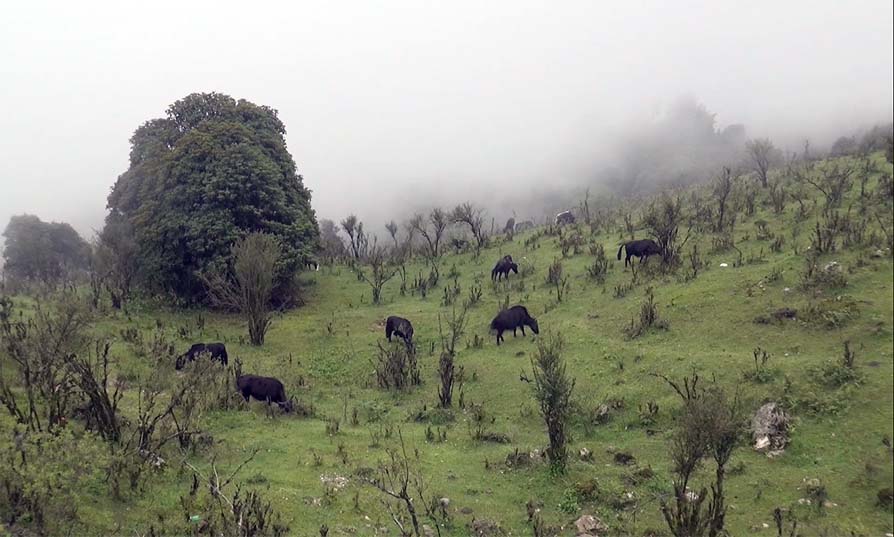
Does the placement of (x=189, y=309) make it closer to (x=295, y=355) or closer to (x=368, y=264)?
(x=295, y=355)

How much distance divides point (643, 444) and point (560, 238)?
1926 cm

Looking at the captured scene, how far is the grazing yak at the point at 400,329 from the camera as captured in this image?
823 inches

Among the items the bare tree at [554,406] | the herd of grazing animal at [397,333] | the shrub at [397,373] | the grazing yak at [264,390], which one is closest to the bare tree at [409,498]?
the bare tree at [554,406]

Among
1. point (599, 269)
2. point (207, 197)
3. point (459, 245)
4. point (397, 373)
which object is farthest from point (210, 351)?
point (459, 245)

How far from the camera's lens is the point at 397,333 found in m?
21.4

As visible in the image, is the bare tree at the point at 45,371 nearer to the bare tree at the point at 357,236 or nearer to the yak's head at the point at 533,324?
the yak's head at the point at 533,324

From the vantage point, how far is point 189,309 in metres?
26.0

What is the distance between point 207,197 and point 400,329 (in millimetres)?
11004

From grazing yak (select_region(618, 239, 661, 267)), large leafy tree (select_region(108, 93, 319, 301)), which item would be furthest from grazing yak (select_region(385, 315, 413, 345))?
grazing yak (select_region(618, 239, 661, 267))

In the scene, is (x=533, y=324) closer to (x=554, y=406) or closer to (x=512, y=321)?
(x=512, y=321)

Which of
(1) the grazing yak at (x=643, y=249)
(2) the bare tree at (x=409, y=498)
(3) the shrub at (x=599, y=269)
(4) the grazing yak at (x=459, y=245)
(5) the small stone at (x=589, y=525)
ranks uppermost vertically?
(4) the grazing yak at (x=459, y=245)

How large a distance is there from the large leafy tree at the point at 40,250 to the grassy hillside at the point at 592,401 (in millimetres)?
Answer: 18560

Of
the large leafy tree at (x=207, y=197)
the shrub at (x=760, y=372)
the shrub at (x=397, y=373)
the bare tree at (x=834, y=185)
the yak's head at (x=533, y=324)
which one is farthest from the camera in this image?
the large leafy tree at (x=207, y=197)

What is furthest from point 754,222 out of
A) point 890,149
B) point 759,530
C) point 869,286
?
point 890,149
